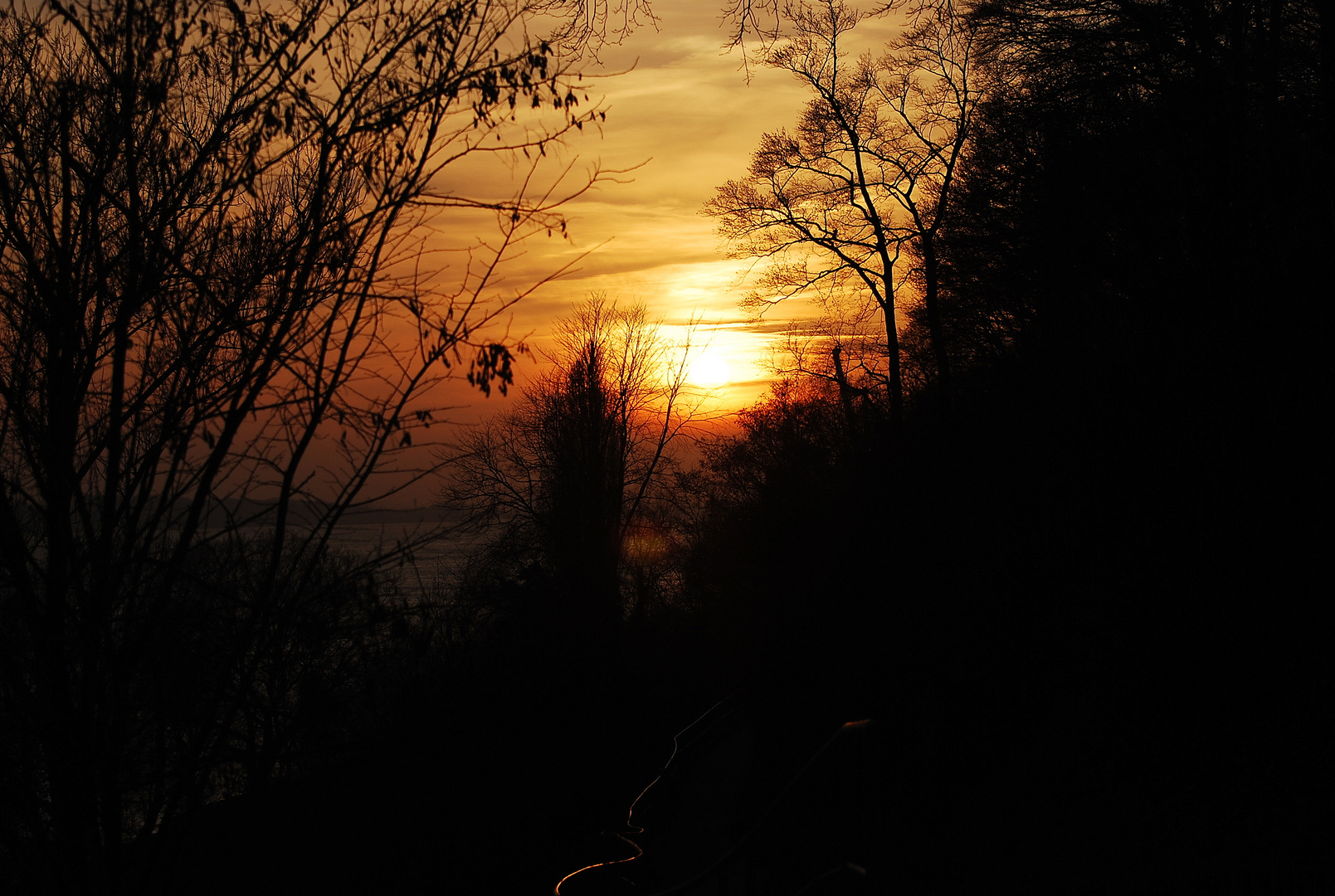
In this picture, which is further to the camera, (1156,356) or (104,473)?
(1156,356)

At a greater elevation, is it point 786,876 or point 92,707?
point 92,707

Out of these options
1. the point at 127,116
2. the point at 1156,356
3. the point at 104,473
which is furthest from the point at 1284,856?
the point at 127,116

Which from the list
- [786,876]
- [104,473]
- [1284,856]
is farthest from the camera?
[786,876]

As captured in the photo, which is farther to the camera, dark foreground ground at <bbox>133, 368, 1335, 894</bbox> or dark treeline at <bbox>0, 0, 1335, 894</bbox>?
dark foreground ground at <bbox>133, 368, 1335, 894</bbox>

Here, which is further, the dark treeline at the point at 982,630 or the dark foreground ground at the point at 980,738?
the dark foreground ground at the point at 980,738

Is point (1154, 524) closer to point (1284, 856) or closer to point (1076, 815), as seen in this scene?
point (1076, 815)

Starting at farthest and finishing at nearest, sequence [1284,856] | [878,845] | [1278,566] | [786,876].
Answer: [786,876] < [878,845] < [1278,566] < [1284,856]

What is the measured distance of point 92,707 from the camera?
14.8ft

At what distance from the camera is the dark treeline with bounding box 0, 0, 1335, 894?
5020 mm

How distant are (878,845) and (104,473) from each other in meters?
8.35

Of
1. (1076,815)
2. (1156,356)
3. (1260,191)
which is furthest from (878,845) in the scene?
(1260,191)

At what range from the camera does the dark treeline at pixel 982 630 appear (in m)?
5.02

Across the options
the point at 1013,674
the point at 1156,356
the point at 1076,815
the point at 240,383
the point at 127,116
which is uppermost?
the point at 127,116

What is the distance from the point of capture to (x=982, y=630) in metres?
11.8
